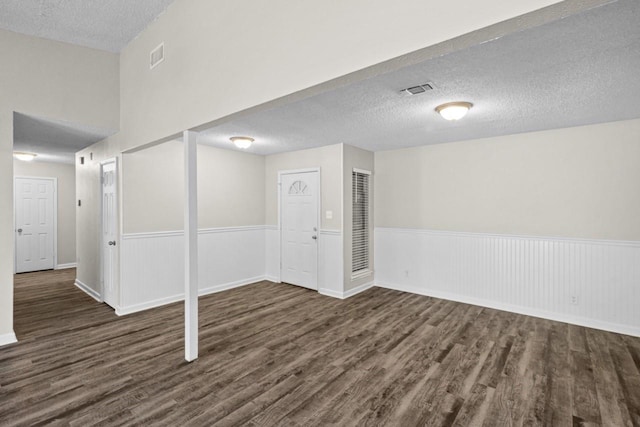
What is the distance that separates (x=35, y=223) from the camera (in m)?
7.18

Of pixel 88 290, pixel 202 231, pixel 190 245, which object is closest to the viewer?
pixel 190 245

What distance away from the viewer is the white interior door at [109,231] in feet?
14.6

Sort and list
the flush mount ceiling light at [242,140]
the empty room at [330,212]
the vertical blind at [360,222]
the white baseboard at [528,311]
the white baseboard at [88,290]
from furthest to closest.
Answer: the vertical blind at [360,222]
the white baseboard at [88,290]
the flush mount ceiling light at [242,140]
the white baseboard at [528,311]
the empty room at [330,212]

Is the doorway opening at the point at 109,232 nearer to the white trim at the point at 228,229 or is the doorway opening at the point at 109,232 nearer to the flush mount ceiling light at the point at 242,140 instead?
the white trim at the point at 228,229

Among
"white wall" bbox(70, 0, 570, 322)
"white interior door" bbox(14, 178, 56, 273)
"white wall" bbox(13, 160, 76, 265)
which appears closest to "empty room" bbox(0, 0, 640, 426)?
"white wall" bbox(70, 0, 570, 322)

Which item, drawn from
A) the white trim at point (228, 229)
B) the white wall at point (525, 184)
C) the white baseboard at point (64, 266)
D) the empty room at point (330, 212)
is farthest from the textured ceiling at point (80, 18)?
the white baseboard at point (64, 266)

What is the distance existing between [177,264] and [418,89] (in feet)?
14.1

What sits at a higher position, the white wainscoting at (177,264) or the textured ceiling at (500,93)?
the textured ceiling at (500,93)

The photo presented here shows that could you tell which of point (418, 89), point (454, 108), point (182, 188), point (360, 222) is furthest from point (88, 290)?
point (454, 108)

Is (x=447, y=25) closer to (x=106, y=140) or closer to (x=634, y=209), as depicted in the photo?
(x=634, y=209)

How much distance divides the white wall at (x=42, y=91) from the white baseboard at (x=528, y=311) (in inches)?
206

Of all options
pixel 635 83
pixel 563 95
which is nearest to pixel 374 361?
pixel 563 95

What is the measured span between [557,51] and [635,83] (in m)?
1.18

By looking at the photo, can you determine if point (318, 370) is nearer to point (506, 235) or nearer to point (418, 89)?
point (418, 89)
